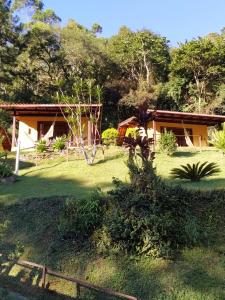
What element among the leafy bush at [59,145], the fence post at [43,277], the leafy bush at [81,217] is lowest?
the fence post at [43,277]

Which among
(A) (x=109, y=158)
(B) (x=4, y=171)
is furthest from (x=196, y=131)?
(B) (x=4, y=171)

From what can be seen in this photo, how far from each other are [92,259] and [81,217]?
1.11 meters

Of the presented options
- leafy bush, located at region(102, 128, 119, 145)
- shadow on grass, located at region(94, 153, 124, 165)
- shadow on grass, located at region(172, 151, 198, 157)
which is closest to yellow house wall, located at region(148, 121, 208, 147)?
leafy bush, located at region(102, 128, 119, 145)

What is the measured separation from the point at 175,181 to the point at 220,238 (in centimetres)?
499

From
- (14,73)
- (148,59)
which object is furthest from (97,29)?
(14,73)

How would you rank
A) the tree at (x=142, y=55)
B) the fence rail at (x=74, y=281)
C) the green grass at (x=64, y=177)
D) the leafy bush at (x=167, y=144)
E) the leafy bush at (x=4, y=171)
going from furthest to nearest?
1. the tree at (x=142, y=55)
2. the leafy bush at (x=167, y=144)
3. the leafy bush at (x=4, y=171)
4. the green grass at (x=64, y=177)
5. the fence rail at (x=74, y=281)

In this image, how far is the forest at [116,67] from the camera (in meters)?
35.5

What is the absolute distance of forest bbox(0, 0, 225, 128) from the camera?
3550cm

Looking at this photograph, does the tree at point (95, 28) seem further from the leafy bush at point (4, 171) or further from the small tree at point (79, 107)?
the leafy bush at point (4, 171)

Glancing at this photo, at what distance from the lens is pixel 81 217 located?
1055cm

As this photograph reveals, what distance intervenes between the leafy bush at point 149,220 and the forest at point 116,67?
25.3 m

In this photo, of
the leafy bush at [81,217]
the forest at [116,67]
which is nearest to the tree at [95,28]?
the forest at [116,67]

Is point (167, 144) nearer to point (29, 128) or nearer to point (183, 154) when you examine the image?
point (183, 154)

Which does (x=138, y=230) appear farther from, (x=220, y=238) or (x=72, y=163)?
(x=72, y=163)
